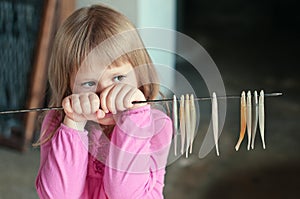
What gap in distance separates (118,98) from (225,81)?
48cm

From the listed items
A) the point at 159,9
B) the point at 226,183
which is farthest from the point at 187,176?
the point at 159,9

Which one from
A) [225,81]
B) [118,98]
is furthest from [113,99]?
[225,81]

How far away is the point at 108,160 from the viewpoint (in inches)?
16.6

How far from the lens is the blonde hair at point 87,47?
0.43m

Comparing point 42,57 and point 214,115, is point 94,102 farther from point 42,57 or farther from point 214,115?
point 42,57

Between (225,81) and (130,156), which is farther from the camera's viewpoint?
(225,81)

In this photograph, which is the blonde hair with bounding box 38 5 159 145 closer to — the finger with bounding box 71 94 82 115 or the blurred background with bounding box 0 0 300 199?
the finger with bounding box 71 94 82 115

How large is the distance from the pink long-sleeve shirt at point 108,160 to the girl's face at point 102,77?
19 mm

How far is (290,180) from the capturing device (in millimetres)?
1229

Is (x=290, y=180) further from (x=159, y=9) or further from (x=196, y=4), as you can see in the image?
(x=159, y=9)

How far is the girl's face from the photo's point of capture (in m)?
0.42

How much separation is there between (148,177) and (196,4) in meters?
0.65

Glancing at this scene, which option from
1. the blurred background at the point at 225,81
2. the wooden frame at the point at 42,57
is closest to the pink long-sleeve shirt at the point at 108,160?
the wooden frame at the point at 42,57

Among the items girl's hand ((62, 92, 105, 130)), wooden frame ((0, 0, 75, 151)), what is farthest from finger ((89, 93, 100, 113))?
wooden frame ((0, 0, 75, 151))
